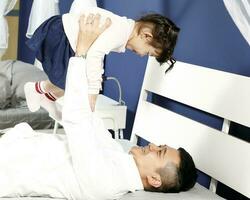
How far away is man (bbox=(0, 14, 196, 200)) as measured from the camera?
5.37 feet

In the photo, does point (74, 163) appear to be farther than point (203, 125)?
No

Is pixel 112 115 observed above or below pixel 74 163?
below

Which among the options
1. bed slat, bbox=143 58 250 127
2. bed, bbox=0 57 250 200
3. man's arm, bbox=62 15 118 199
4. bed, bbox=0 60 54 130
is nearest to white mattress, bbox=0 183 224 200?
bed, bbox=0 57 250 200

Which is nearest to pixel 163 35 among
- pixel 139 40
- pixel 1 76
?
pixel 139 40

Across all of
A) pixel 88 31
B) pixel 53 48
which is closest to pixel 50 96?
pixel 53 48

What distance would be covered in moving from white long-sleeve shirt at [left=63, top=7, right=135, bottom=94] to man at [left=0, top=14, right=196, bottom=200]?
0.07m

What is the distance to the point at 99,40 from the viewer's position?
1.88m

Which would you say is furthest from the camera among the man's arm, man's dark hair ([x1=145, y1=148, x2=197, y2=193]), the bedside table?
the bedside table

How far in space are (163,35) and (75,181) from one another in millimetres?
778

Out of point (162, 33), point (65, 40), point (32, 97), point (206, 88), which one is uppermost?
point (162, 33)

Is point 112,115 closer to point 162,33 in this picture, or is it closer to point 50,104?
point 50,104

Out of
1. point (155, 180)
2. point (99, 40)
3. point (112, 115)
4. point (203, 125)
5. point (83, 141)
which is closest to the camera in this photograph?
point (83, 141)

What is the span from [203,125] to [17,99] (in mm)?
1554

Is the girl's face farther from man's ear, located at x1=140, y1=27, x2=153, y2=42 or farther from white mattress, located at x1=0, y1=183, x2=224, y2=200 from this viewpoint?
white mattress, located at x1=0, y1=183, x2=224, y2=200
